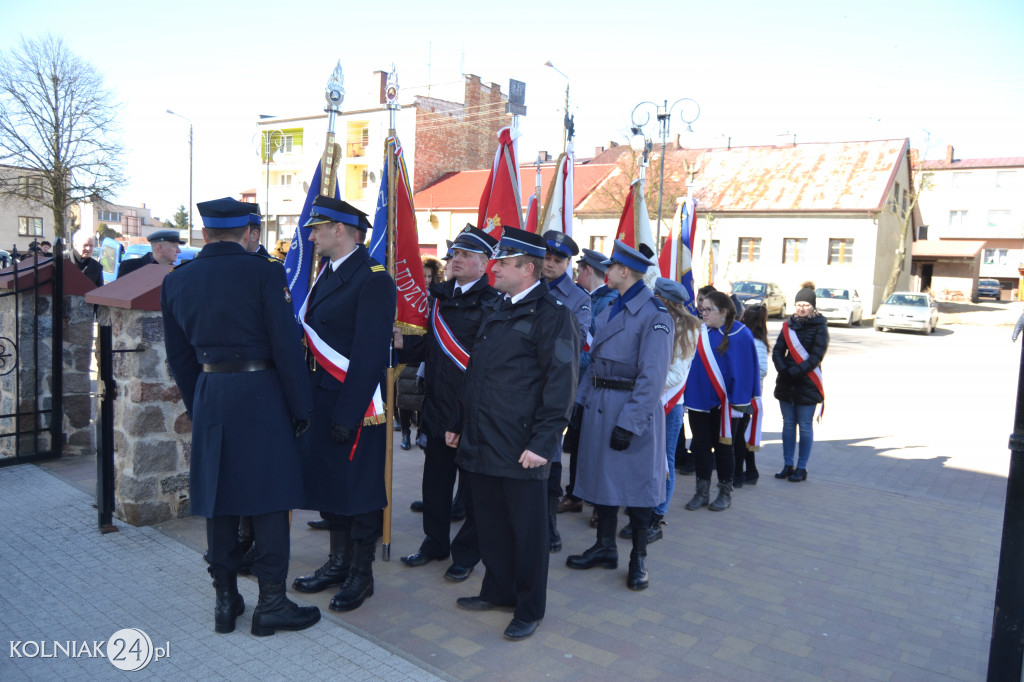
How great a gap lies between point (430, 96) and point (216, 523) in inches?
1775

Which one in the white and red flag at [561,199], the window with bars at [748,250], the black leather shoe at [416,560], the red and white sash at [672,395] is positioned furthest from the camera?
the window with bars at [748,250]

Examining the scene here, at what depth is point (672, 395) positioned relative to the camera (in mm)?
5566

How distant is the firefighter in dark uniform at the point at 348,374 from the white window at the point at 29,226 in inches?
2459

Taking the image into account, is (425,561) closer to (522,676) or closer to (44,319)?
(522,676)

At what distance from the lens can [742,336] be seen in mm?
6625

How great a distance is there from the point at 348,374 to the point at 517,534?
1.23 meters

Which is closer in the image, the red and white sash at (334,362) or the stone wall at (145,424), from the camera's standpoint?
the red and white sash at (334,362)

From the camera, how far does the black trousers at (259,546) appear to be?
12.4ft

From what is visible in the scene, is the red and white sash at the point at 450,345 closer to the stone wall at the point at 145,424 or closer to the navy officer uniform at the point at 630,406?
the navy officer uniform at the point at 630,406

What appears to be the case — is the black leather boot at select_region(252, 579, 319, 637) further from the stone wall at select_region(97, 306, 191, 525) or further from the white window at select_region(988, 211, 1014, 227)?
the white window at select_region(988, 211, 1014, 227)

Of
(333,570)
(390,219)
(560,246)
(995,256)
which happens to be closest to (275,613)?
(333,570)

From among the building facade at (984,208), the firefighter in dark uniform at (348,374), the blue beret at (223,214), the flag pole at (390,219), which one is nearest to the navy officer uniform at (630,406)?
the flag pole at (390,219)

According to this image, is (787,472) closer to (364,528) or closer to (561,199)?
A: (561,199)

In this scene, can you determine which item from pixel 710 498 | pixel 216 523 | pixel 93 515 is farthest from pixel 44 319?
pixel 710 498
